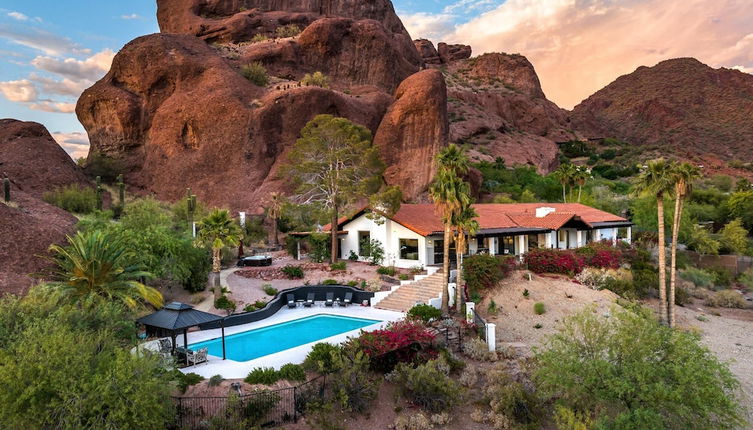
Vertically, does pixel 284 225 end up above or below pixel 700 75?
below

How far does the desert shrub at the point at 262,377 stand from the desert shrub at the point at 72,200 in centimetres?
2893

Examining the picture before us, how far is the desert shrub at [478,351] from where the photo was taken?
18.3 m

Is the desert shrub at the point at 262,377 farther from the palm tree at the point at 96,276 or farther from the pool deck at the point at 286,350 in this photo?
the palm tree at the point at 96,276

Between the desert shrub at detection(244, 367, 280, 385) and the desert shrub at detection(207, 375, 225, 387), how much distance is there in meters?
0.76

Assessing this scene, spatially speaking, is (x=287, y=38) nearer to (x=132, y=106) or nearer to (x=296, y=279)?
(x=132, y=106)

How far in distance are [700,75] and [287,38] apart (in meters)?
148

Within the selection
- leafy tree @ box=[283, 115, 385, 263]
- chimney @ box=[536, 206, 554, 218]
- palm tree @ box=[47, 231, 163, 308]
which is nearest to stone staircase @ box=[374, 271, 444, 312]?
leafy tree @ box=[283, 115, 385, 263]

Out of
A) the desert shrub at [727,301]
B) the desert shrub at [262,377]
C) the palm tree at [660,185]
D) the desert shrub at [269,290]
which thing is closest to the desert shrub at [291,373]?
the desert shrub at [262,377]

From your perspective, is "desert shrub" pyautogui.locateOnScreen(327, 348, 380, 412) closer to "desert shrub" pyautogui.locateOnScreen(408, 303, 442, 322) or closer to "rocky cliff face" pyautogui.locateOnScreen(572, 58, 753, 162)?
"desert shrub" pyautogui.locateOnScreen(408, 303, 442, 322)

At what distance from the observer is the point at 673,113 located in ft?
437

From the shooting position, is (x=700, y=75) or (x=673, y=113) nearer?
(x=673, y=113)

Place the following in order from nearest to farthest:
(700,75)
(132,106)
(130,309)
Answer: (130,309) → (132,106) → (700,75)

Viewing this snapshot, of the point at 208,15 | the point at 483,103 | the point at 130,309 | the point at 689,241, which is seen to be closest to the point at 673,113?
the point at 483,103

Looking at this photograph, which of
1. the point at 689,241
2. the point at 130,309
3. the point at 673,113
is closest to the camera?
the point at 130,309
